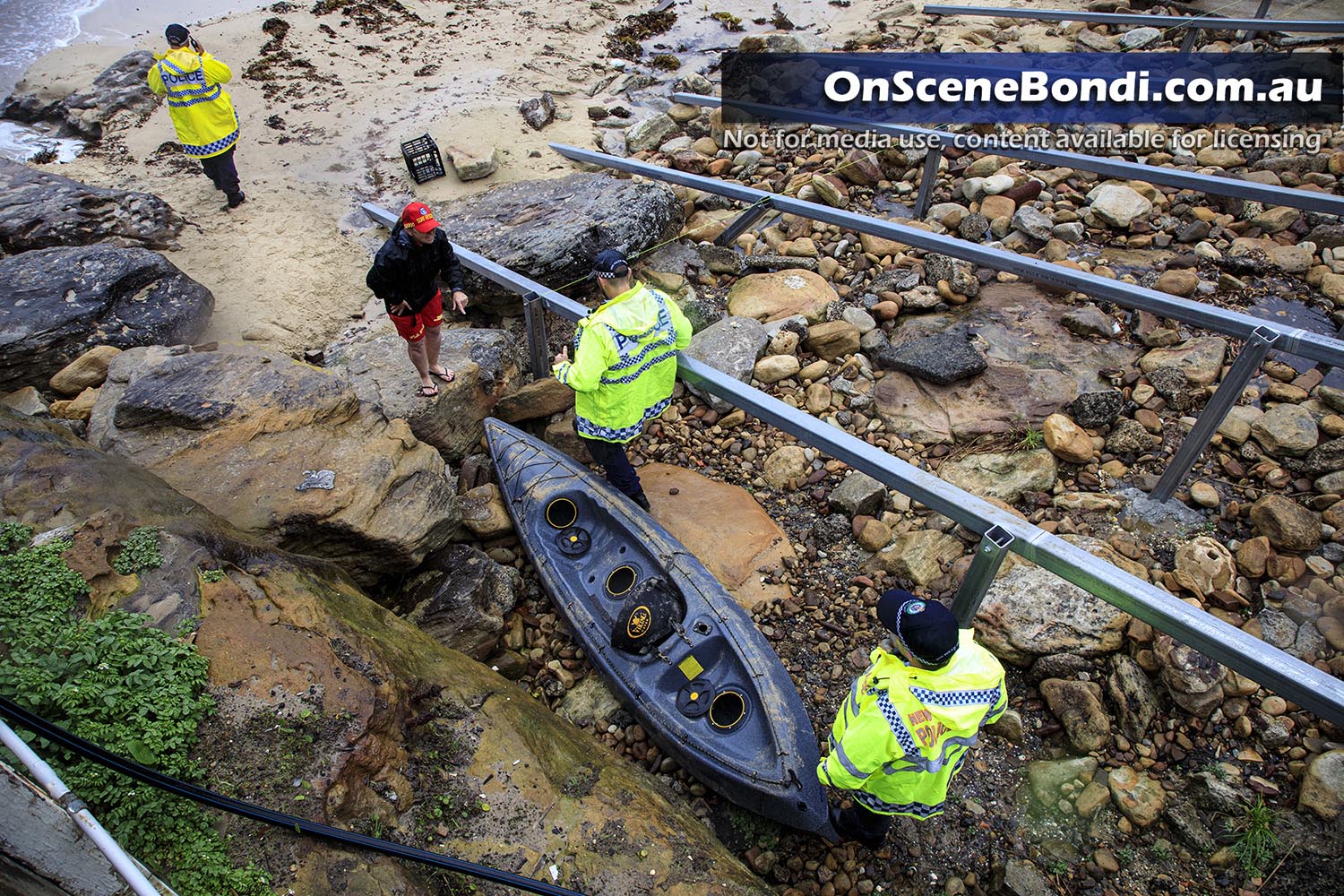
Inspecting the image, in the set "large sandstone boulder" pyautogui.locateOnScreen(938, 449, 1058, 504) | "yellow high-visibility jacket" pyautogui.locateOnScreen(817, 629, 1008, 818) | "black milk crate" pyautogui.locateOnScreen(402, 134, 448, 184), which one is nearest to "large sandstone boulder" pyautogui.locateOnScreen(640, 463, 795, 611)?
"large sandstone boulder" pyautogui.locateOnScreen(938, 449, 1058, 504)

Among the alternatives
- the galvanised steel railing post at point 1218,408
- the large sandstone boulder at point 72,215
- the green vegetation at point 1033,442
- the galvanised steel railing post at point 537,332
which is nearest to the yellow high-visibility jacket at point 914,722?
the galvanised steel railing post at point 1218,408

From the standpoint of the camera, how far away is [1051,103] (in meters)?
9.18

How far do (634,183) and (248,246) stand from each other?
13.4 feet

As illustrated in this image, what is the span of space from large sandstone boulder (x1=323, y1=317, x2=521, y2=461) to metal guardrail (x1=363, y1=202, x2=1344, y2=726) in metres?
2.24

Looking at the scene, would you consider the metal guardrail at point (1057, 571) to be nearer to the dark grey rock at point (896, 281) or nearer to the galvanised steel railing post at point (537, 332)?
the galvanised steel railing post at point (537, 332)

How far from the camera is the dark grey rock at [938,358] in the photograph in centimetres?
548

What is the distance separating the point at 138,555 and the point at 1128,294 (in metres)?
5.63

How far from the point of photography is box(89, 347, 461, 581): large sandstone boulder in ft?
13.3

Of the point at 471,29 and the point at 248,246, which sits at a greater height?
the point at 471,29

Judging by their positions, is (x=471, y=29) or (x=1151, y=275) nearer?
(x=1151, y=275)

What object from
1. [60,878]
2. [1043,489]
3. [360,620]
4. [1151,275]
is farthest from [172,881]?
[1151,275]

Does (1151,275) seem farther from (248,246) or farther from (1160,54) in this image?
(248,246)

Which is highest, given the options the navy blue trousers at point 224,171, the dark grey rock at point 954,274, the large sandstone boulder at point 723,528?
the navy blue trousers at point 224,171

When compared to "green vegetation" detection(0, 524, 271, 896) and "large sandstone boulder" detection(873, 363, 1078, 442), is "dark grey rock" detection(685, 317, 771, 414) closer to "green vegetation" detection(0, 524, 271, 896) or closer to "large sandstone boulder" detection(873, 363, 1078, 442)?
"large sandstone boulder" detection(873, 363, 1078, 442)
